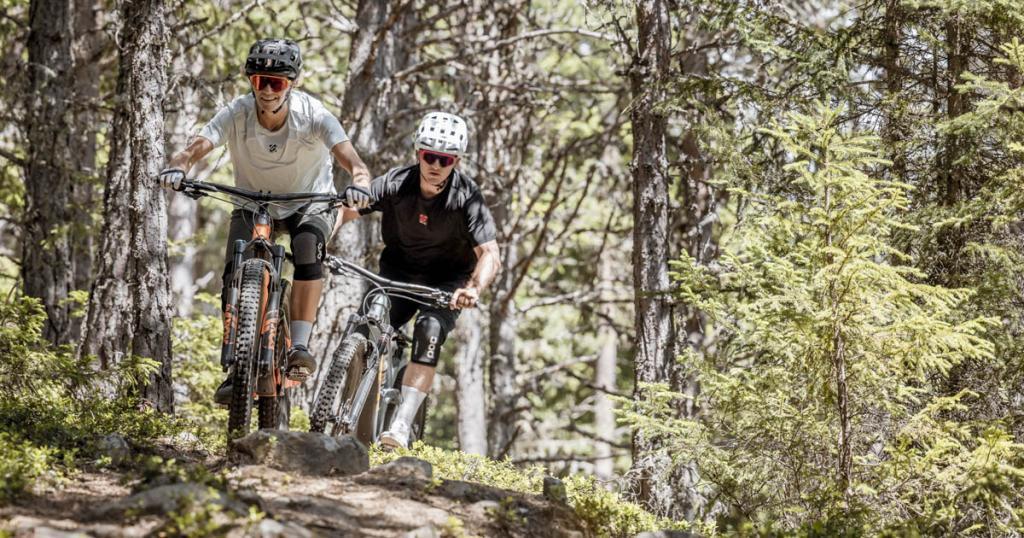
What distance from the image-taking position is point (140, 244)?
820 cm

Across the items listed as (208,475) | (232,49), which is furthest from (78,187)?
(208,475)

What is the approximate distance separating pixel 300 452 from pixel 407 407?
1.77 meters

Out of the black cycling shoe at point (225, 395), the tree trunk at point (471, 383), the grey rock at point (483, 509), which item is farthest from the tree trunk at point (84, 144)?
the grey rock at point (483, 509)

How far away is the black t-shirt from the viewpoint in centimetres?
758

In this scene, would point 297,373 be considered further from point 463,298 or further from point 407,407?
point 463,298

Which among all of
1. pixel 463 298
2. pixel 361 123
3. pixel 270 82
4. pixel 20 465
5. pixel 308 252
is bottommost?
pixel 20 465

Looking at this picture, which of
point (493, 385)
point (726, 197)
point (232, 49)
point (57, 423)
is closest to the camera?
point (57, 423)

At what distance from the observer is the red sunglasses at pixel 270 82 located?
6.71 metres

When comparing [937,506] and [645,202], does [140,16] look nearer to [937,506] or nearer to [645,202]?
[645,202]

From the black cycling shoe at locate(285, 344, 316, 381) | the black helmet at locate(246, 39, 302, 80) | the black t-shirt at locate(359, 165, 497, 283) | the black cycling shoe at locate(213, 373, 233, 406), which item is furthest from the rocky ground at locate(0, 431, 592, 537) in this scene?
the black helmet at locate(246, 39, 302, 80)

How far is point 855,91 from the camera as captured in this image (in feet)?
29.5

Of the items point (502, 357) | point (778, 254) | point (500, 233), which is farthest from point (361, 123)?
point (778, 254)

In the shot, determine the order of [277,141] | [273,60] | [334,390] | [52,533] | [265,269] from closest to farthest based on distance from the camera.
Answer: [52,533], [265,269], [273,60], [334,390], [277,141]

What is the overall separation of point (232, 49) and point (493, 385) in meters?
7.29
